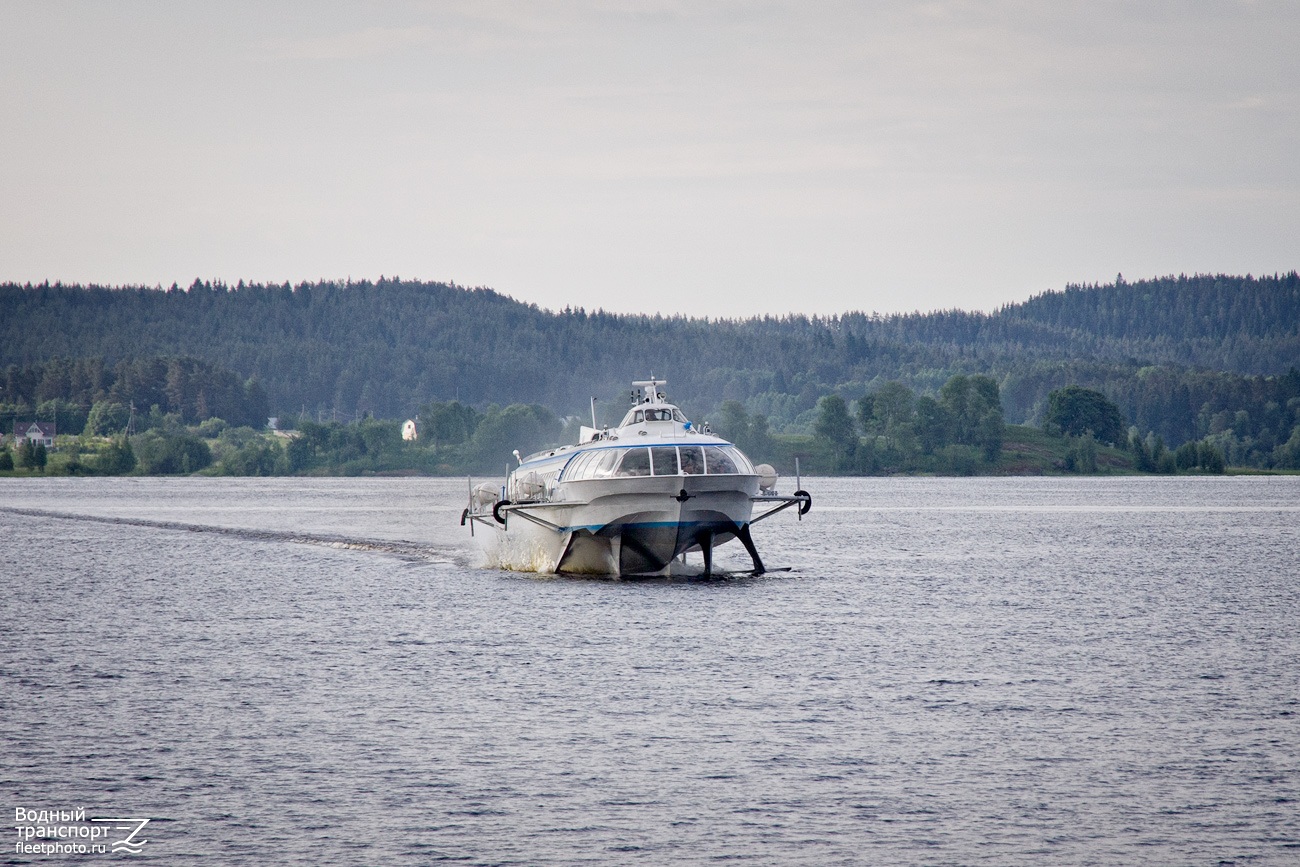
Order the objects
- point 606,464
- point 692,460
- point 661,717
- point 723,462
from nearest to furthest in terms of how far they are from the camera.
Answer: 1. point 661,717
2. point 692,460
3. point 723,462
4. point 606,464

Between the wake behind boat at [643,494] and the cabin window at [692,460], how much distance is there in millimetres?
36

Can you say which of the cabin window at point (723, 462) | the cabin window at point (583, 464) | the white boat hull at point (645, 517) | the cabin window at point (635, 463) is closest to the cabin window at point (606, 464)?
the cabin window at point (583, 464)

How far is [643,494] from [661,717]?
20485 millimetres

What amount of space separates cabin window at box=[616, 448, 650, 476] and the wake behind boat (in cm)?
4

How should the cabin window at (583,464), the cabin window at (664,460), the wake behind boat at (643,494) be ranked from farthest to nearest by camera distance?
the cabin window at (583,464) < the wake behind boat at (643,494) < the cabin window at (664,460)

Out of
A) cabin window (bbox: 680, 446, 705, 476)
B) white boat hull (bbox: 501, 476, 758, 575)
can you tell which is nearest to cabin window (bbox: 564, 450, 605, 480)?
white boat hull (bbox: 501, 476, 758, 575)

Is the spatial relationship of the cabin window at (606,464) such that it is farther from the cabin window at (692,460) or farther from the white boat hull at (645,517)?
the cabin window at (692,460)

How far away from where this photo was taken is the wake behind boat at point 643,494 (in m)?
51.2

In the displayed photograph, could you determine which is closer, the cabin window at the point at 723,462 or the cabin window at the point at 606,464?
the cabin window at the point at 723,462

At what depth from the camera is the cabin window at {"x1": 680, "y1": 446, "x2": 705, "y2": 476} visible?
51.0 metres

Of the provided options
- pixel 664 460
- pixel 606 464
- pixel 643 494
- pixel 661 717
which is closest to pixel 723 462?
pixel 664 460

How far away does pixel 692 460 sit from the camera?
5122cm

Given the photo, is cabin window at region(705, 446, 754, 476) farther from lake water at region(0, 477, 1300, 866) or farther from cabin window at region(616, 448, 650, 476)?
lake water at region(0, 477, 1300, 866)

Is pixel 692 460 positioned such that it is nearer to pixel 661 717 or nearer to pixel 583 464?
pixel 583 464
